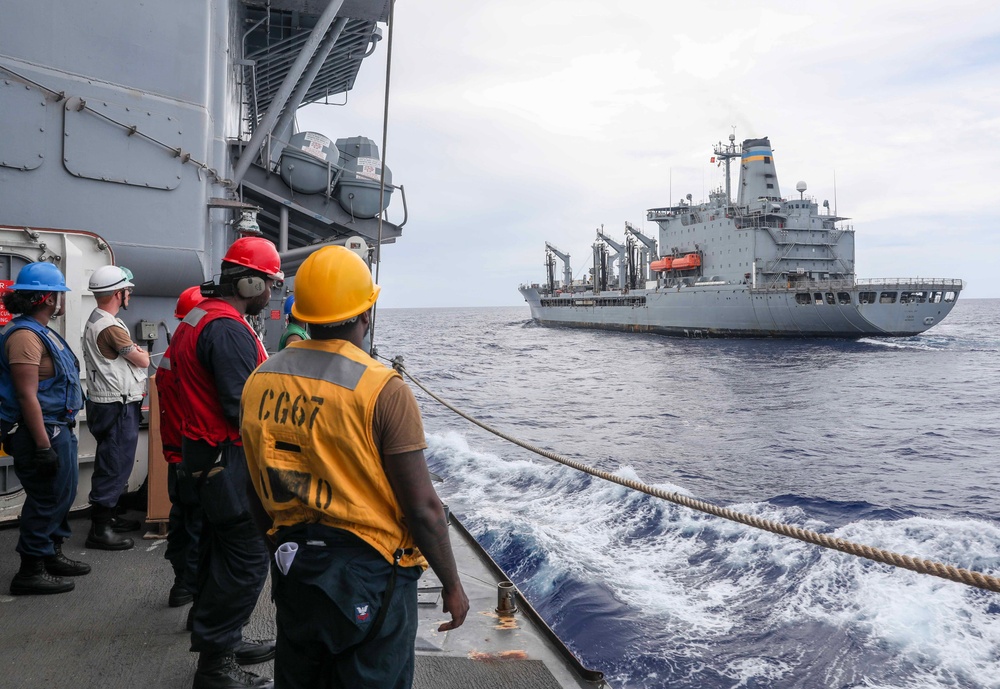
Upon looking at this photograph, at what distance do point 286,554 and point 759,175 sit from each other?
4854 cm

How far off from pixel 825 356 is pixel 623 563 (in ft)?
90.4

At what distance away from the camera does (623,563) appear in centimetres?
673

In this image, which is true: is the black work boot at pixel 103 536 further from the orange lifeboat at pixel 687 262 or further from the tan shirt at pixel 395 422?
the orange lifeboat at pixel 687 262

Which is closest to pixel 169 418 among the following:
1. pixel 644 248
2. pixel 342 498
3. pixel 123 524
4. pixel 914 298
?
pixel 342 498

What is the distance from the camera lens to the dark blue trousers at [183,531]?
9.75 ft

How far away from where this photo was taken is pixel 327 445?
64.2 inches

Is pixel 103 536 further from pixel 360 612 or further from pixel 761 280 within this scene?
pixel 761 280

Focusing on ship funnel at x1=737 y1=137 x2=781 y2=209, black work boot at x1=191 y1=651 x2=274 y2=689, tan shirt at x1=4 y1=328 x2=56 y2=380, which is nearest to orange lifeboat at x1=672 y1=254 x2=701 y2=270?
ship funnel at x1=737 y1=137 x2=781 y2=209

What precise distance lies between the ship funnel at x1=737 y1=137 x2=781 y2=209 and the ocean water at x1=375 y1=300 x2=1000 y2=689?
85.9 feet

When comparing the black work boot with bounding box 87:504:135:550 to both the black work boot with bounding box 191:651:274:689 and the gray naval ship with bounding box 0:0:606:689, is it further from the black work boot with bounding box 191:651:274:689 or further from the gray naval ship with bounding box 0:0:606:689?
the black work boot with bounding box 191:651:274:689

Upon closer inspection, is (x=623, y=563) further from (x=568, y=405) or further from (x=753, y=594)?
(x=568, y=405)

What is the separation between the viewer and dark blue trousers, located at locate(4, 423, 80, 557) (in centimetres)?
334

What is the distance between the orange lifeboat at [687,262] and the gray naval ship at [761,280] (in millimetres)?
68

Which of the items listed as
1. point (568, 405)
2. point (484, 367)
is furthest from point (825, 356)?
point (568, 405)
